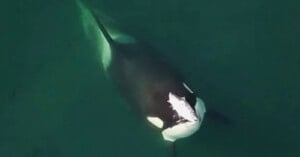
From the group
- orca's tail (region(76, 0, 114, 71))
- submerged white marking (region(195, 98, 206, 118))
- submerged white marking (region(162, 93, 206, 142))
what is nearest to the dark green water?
orca's tail (region(76, 0, 114, 71))

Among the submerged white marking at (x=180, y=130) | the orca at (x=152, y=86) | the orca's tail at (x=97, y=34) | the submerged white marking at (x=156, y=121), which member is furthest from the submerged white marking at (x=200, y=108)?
the orca's tail at (x=97, y=34)

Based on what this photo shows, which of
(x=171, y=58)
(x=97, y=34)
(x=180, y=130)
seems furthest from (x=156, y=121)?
(x=97, y=34)

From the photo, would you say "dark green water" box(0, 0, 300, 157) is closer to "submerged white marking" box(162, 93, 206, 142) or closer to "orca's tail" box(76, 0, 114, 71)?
"orca's tail" box(76, 0, 114, 71)

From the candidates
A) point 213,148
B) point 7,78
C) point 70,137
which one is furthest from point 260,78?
point 7,78

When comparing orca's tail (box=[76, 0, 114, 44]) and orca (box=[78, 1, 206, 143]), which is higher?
orca's tail (box=[76, 0, 114, 44])

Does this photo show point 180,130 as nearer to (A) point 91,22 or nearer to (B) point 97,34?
(B) point 97,34

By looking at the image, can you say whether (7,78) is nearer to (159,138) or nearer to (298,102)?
(159,138)

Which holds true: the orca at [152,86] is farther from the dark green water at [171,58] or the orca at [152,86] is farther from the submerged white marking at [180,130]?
the dark green water at [171,58]
